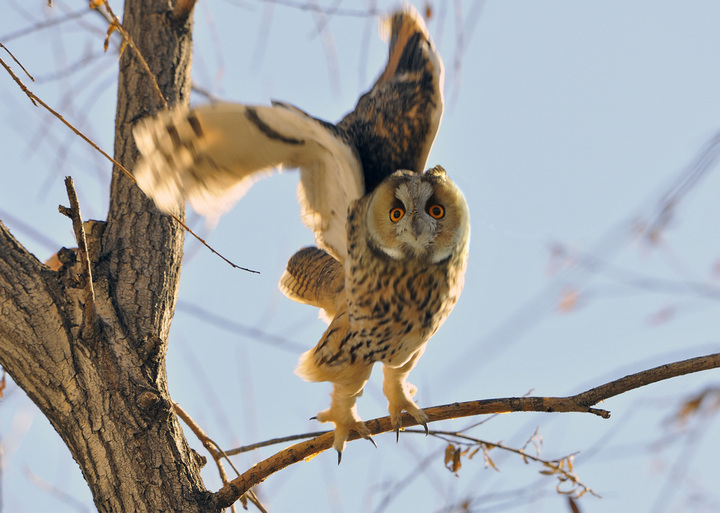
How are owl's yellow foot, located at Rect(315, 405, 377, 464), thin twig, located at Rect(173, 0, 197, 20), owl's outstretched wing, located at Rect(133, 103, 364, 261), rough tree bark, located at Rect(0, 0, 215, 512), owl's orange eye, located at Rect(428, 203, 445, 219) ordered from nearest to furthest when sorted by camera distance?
rough tree bark, located at Rect(0, 0, 215, 512) < owl's outstretched wing, located at Rect(133, 103, 364, 261) < owl's orange eye, located at Rect(428, 203, 445, 219) < owl's yellow foot, located at Rect(315, 405, 377, 464) < thin twig, located at Rect(173, 0, 197, 20)

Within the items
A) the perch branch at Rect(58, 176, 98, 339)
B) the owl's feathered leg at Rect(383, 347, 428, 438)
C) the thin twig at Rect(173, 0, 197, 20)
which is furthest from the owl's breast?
the thin twig at Rect(173, 0, 197, 20)

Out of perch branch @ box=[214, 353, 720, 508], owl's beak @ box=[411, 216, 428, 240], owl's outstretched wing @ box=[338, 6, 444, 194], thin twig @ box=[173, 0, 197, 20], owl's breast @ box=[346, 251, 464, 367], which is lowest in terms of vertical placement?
perch branch @ box=[214, 353, 720, 508]

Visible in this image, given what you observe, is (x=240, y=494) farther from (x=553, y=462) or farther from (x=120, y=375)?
(x=553, y=462)

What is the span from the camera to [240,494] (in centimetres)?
187

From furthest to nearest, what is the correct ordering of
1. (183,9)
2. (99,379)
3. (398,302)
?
(183,9), (398,302), (99,379)

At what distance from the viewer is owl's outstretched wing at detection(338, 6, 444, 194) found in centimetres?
218

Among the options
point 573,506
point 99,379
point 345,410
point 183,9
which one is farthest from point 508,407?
point 183,9

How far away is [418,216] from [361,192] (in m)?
0.23

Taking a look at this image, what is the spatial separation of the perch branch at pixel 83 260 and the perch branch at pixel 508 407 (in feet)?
1.83

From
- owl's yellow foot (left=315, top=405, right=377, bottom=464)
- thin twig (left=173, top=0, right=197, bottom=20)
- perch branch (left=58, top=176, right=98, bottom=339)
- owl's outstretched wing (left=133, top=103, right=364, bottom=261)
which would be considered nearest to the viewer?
perch branch (left=58, top=176, right=98, bottom=339)

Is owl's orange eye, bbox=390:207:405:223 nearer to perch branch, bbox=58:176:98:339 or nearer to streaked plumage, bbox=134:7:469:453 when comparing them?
streaked plumage, bbox=134:7:469:453

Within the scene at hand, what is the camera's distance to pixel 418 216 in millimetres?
2023

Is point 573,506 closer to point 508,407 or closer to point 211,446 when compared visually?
point 508,407

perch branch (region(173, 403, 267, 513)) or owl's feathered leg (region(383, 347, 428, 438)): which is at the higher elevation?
owl's feathered leg (region(383, 347, 428, 438))
